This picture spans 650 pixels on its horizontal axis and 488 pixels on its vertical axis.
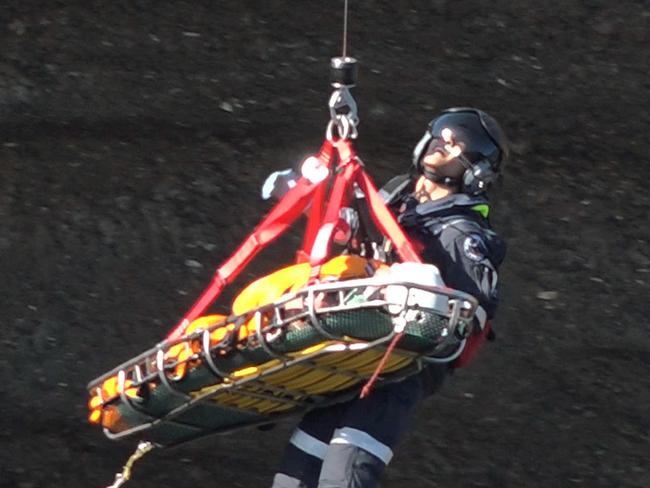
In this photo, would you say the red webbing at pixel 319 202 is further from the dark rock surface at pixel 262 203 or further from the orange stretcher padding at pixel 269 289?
the dark rock surface at pixel 262 203

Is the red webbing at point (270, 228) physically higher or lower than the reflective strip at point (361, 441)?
higher

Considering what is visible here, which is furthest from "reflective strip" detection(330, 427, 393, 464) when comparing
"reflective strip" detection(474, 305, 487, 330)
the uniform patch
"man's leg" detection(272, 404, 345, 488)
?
the uniform patch

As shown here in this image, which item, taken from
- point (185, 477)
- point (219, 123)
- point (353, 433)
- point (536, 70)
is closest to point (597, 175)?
point (536, 70)

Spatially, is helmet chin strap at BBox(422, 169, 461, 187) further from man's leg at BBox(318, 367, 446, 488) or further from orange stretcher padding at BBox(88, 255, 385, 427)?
man's leg at BBox(318, 367, 446, 488)

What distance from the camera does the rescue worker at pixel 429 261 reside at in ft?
15.0

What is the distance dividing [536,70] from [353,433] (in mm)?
1974

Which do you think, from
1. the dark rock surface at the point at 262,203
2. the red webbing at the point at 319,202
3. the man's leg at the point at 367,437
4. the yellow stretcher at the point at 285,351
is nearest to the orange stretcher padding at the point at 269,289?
the yellow stretcher at the point at 285,351

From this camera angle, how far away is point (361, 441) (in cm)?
459

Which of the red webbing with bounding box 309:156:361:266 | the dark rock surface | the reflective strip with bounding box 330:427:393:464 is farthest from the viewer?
the dark rock surface

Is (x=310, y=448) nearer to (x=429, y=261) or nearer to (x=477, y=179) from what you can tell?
(x=429, y=261)

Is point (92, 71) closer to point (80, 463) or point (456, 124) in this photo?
point (80, 463)

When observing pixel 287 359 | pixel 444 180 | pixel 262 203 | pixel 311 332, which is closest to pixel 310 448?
pixel 287 359

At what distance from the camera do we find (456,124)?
4.79 metres

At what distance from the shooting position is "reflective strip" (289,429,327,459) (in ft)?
15.6
